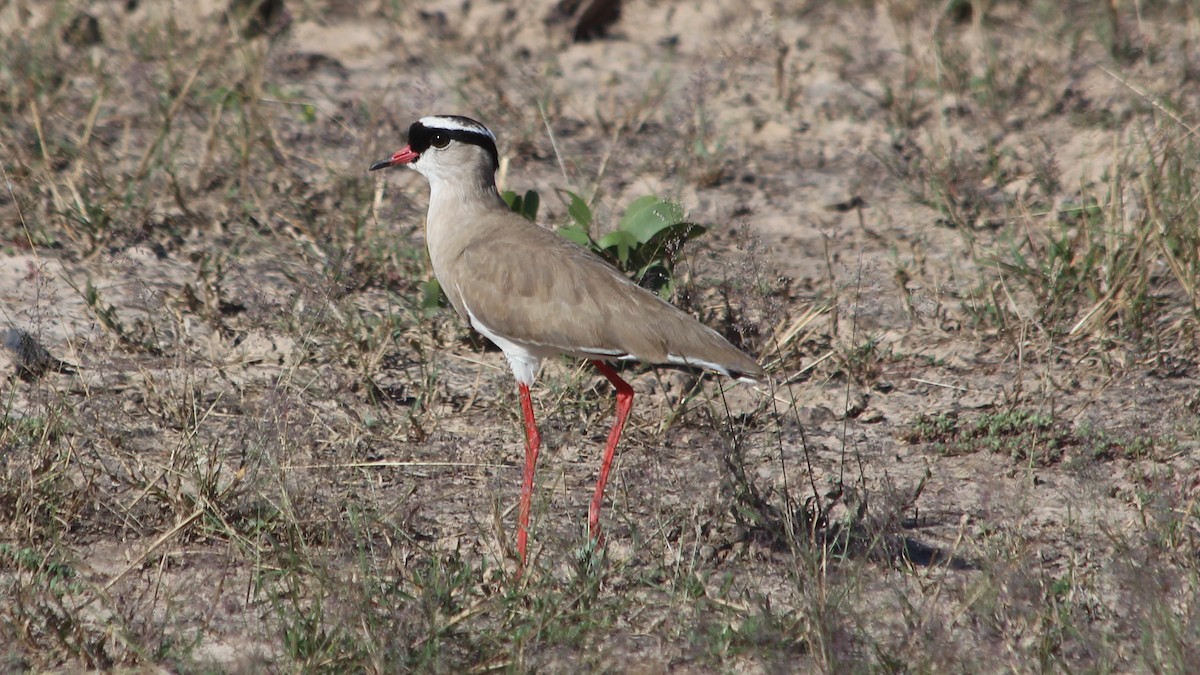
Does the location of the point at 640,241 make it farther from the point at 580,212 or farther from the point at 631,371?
the point at 631,371

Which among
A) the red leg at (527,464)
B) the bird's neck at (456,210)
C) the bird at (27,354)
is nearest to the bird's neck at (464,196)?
the bird's neck at (456,210)

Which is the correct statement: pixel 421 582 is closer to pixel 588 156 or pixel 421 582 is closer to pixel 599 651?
pixel 599 651

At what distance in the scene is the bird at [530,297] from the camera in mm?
4340

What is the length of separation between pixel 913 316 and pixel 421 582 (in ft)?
8.83

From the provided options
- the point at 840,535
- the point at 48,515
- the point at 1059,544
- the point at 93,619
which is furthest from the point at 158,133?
the point at 1059,544

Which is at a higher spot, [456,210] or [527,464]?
[456,210]

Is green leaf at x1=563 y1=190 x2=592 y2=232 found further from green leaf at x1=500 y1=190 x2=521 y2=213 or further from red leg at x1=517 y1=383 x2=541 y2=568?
red leg at x1=517 y1=383 x2=541 y2=568

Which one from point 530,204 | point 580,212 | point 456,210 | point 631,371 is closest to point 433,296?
point 456,210

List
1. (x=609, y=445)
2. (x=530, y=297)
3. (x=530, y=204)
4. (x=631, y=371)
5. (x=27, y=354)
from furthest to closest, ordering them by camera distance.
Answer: (x=530, y=204), (x=631, y=371), (x=27, y=354), (x=530, y=297), (x=609, y=445)

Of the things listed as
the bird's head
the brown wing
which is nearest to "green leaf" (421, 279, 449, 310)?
the bird's head

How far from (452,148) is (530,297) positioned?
0.82 metres

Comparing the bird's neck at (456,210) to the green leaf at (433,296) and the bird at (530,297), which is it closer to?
the bird at (530,297)

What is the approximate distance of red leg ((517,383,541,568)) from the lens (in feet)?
13.6

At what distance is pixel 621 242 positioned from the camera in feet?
17.4
